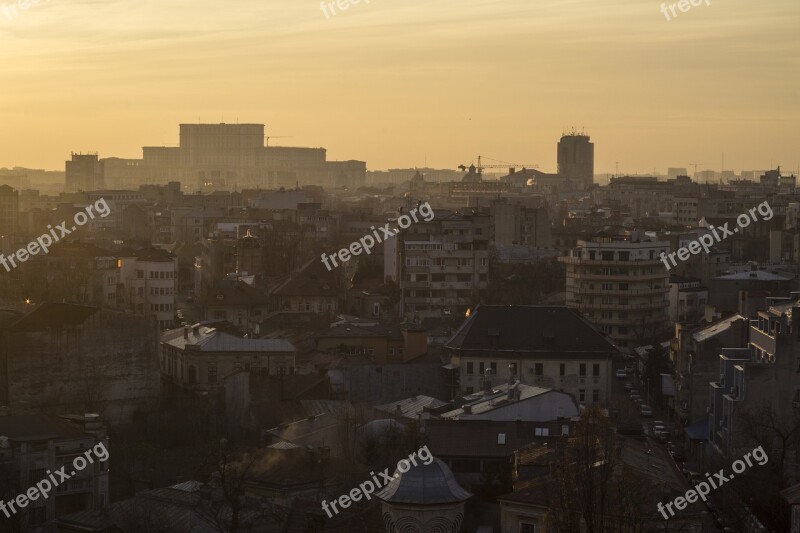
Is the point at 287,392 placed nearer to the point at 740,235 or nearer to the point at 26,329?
the point at 26,329

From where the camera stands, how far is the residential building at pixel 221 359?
34.5 m

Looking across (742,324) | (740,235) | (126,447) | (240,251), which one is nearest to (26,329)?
(126,447)

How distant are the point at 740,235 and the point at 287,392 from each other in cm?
3690

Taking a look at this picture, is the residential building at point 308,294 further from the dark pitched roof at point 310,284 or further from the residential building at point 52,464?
the residential building at point 52,464

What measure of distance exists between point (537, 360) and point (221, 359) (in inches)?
238

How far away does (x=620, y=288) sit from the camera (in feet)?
155

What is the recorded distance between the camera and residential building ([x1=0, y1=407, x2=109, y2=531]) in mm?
25031

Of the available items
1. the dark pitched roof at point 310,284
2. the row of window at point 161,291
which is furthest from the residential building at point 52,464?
the dark pitched roof at point 310,284

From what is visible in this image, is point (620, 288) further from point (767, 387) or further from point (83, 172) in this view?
point (83, 172)

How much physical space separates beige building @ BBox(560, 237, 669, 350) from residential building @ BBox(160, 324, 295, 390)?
13.4m

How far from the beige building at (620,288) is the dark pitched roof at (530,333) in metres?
10.6

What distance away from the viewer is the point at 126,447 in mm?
29609

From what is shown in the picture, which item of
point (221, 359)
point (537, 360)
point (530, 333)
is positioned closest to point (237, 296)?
point (221, 359)

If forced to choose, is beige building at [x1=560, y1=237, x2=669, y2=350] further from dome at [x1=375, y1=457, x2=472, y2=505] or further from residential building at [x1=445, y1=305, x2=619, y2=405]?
dome at [x1=375, y1=457, x2=472, y2=505]
